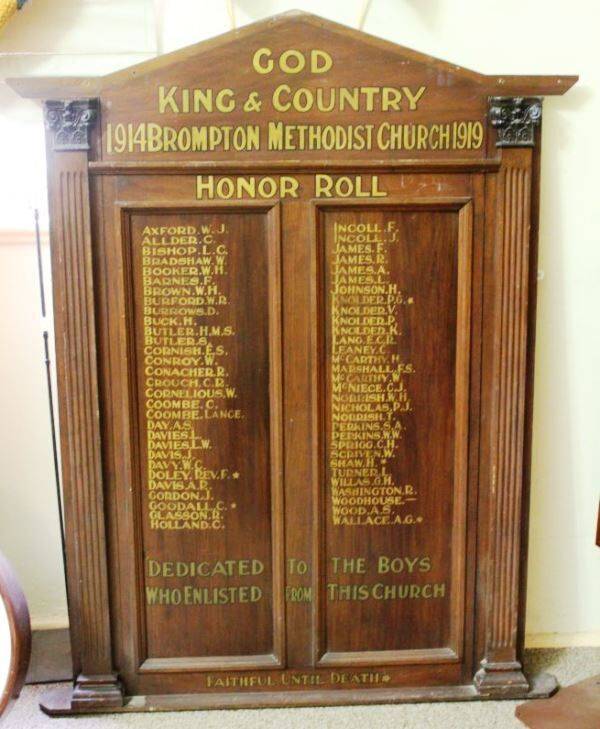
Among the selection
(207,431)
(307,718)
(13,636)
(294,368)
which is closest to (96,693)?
(13,636)

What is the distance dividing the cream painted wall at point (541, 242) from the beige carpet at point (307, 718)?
0.35m

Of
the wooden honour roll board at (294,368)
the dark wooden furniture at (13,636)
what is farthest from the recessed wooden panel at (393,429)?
the dark wooden furniture at (13,636)

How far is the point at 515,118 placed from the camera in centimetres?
179

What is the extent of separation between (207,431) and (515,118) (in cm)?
112

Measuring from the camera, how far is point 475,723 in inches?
73.6

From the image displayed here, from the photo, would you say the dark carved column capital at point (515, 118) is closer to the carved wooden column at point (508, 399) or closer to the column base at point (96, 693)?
the carved wooden column at point (508, 399)

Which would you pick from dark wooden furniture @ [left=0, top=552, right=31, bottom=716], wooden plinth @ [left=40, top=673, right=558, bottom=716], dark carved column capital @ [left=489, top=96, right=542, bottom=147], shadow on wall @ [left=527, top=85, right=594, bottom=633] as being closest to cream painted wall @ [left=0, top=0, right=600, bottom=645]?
shadow on wall @ [left=527, top=85, right=594, bottom=633]

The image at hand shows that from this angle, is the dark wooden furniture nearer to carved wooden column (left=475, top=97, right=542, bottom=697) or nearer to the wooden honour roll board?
the wooden honour roll board

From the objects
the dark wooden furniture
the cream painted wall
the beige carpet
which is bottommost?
the beige carpet

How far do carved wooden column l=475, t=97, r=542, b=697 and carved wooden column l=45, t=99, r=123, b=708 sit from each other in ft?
3.37

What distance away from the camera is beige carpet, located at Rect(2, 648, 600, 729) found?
1.87 m

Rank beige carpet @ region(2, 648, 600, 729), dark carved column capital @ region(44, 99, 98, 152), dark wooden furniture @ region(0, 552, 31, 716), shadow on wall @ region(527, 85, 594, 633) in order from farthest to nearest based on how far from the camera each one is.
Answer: shadow on wall @ region(527, 85, 594, 633)
beige carpet @ region(2, 648, 600, 729)
dark carved column capital @ region(44, 99, 98, 152)
dark wooden furniture @ region(0, 552, 31, 716)

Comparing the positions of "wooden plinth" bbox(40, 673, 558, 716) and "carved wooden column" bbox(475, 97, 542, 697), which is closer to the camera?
"carved wooden column" bbox(475, 97, 542, 697)

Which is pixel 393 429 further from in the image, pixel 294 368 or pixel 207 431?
pixel 207 431
